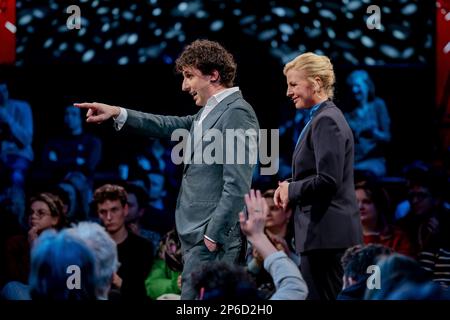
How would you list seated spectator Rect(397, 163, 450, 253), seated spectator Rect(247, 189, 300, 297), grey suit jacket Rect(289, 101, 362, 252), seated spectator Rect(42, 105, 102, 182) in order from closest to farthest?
1. grey suit jacket Rect(289, 101, 362, 252)
2. seated spectator Rect(247, 189, 300, 297)
3. seated spectator Rect(397, 163, 450, 253)
4. seated spectator Rect(42, 105, 102, 182)

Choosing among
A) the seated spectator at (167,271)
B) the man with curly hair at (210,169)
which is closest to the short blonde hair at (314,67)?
the man with curly hair at (210,169)

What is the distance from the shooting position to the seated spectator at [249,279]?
2090 millimetres

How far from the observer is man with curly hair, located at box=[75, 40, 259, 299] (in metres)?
2.71

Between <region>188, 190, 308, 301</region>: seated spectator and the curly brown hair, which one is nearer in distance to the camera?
<region>188, 190, 308, 301</region>: seated spectator

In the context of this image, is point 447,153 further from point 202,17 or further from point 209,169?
point 209,169

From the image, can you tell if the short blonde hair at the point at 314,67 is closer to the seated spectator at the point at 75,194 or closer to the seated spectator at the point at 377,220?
the seated spectator at the point at 377,220

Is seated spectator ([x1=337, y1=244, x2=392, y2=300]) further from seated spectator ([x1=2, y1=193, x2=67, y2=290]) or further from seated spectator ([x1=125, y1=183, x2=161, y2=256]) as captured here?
seated spectator ([x1=2, y1=193, x2=67, y2=290])

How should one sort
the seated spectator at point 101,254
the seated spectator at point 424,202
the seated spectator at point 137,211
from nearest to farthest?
the seated spectator at point 101,254
the seated spectator at point 424,202
the seated spectator at point 137,211

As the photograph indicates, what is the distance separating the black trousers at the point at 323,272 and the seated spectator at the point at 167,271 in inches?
42.9

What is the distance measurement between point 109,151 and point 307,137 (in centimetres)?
194

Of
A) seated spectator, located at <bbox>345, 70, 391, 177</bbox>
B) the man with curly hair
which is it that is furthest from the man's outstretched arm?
seated spectator, located at <bbox>345, 70, 391, 177</bbox>

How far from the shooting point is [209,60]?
286 centimetres

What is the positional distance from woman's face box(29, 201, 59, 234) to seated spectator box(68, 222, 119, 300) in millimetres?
1460
